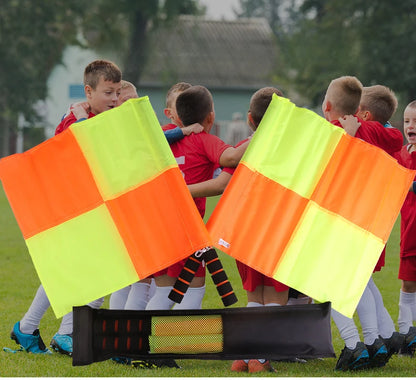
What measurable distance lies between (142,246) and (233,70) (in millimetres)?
43199

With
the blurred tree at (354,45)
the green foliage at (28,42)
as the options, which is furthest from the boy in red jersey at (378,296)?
the green foliage at (28,42)

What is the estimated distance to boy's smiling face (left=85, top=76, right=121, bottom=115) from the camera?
5574 millimetres

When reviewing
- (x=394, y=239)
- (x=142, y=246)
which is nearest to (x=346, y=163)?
(x=142, y=246)

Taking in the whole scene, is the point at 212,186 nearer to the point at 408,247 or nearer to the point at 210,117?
the point at 210,117

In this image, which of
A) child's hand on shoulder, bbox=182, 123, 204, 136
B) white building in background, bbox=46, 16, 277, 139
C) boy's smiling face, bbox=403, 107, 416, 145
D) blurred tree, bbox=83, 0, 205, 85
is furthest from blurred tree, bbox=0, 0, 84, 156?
child's hand on shoulder, bbox=182, 123, 204, 136

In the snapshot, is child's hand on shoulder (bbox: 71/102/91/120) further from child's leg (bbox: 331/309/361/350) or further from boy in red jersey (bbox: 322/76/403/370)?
child's leg (bbox: 331/309/361/350)

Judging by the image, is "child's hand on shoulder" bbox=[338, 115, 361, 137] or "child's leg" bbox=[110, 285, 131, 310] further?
"child's leg" bbox=[110, 285, 131, 310]

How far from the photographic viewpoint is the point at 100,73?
5.56 metres

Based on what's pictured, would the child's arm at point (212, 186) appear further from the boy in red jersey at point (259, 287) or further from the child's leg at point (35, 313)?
the child's leg at point (35, 313)

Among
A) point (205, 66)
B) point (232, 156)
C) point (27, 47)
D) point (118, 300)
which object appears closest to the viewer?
point (232, 156)

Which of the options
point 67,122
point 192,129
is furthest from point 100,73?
point 192,129

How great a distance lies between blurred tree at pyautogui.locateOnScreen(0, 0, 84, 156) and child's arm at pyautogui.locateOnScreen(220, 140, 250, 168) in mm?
34765

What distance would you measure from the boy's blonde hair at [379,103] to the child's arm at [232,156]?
3.90 ft

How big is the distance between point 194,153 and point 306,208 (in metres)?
1.03
